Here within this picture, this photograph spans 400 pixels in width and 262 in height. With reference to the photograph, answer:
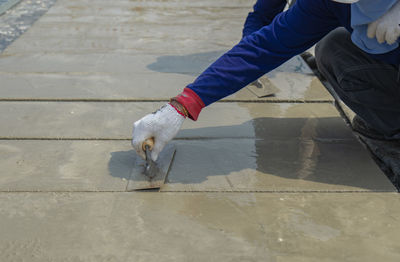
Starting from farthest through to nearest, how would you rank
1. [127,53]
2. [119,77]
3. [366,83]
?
[127,53] → [119,77] → [366,83]

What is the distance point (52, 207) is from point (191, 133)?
92 cm

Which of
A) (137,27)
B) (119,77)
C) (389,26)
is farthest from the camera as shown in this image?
(137,27)

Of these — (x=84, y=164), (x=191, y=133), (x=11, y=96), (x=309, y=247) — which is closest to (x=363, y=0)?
(x=309, y=247)

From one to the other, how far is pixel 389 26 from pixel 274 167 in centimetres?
83

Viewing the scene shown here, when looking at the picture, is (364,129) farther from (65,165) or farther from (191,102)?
(65,165)

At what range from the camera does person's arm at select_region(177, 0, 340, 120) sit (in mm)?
2195

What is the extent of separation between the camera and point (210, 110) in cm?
308

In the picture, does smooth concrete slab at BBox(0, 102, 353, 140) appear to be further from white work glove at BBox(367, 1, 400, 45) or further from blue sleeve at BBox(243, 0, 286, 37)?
white work glove at BBox(367, 1, 400, 45)

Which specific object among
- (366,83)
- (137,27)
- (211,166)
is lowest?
(137,27)

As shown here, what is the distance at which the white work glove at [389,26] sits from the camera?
1963 millimetres

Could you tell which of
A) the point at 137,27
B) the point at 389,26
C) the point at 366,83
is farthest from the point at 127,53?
the point at 389,26

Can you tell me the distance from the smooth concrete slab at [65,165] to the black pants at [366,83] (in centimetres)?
109

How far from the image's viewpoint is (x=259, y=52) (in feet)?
7.35

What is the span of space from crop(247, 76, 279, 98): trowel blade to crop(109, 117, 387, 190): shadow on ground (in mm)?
395
